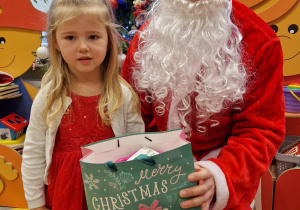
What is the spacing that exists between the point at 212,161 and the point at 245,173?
113mm

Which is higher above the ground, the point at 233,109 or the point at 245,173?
the point at 233,109

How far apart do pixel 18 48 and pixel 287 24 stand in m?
2.05

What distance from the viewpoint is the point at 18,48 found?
2322mm

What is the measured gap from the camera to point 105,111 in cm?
103

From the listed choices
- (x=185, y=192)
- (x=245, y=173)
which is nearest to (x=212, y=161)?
(x=245, y=173)

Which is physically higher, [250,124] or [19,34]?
[19,34]

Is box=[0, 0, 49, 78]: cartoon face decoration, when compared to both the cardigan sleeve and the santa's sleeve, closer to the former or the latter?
the cardigan sleeve

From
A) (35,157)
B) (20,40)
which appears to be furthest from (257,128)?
(20,40)

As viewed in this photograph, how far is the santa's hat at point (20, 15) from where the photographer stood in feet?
7.39

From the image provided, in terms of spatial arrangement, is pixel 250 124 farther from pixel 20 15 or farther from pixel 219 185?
pixel 20 15

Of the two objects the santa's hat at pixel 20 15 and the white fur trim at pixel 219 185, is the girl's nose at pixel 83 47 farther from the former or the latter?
the santa's hat at pixel 20 15

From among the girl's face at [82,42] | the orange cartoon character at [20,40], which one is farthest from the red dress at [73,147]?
the orange cartoon character at [20,40]

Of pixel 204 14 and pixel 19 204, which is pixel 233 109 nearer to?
pixel 204 14

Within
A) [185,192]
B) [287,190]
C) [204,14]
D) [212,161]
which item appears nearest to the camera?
[185,192]
